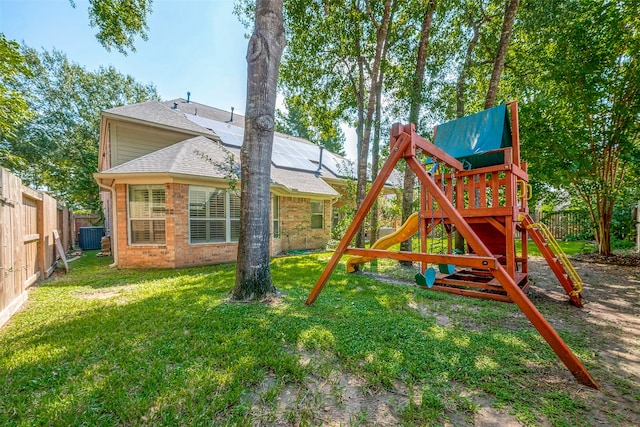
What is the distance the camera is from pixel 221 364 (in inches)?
96.0

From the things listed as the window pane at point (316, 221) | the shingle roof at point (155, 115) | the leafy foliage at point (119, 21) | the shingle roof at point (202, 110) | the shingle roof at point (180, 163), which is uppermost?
the shingle roof at point (202, 110)

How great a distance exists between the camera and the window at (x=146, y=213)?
24.1 feet

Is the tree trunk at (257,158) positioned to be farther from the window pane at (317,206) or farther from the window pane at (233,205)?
the window pane at (317,206)

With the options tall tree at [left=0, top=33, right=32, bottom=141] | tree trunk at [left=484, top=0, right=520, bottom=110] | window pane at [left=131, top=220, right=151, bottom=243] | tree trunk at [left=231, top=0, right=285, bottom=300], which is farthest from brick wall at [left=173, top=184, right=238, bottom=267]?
tree trunk at [left=484, top=0, right=520, bottom=110]

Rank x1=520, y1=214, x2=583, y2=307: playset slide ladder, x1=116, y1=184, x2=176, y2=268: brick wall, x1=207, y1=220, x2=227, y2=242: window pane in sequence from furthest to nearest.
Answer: x1=207, y1=220, x2=227, y2=242: window pane < x1=116, y1=184, x2=176, y2=268: brick wall < x1=520, y1=214, x2=583, y2=307: playset slide ladder

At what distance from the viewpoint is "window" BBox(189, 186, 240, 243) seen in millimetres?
7648

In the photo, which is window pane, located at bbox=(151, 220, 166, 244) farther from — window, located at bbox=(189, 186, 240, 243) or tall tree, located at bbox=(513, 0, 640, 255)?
tall tree, located at bbox=(513, 0, 640, 255)

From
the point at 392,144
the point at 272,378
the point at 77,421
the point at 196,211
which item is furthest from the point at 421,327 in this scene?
the point at 196,211

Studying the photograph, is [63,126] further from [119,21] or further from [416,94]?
[416,94]

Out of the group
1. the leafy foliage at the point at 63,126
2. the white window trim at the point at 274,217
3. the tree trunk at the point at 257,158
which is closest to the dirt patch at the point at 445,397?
the tree trunk at the point at 257,158

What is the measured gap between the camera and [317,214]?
473 inches

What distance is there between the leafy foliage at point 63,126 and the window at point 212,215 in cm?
1458

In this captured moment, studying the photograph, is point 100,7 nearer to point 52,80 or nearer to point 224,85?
point 224,85

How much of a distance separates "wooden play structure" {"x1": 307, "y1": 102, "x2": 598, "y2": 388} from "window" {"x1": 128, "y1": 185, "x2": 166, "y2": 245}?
17.8 ft
